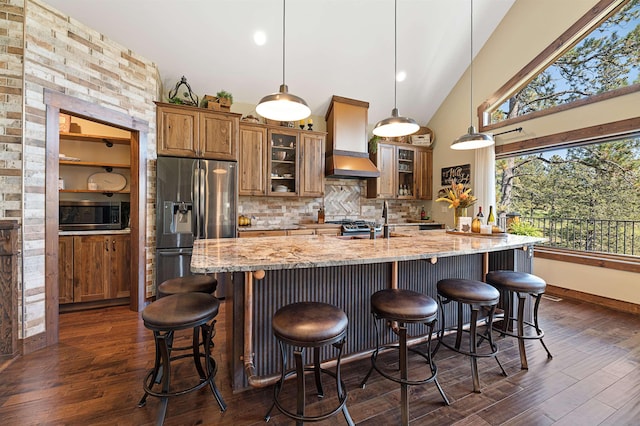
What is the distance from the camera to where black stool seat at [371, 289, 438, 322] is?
4.87 ft

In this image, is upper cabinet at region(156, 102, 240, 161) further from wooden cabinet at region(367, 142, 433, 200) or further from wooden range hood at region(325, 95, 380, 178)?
wooden cabinet at region(367, 142, 433, 200)

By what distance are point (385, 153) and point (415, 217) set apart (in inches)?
65.2

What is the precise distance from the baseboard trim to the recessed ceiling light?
17.7 feet

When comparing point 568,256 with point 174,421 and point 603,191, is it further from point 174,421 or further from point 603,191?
point 174,421

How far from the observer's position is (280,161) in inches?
169

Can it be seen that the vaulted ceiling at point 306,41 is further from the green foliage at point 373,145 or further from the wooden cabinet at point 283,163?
the wooden cabinet at point 283,163

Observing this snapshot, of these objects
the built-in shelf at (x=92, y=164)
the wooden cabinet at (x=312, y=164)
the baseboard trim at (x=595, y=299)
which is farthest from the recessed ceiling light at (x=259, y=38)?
the baseboard trim at (x=595, y=299)

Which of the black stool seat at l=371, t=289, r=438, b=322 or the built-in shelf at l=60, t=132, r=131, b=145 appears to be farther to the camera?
the built-in shelf at l=60, t=132, r=131, b=145

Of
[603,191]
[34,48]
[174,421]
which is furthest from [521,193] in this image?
[34,48]

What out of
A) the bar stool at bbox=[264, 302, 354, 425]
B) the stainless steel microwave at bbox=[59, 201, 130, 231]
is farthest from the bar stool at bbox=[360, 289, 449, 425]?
the stainless steel microwave at bbox=[59, 201, 130, 231]

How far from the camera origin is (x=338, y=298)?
195cm

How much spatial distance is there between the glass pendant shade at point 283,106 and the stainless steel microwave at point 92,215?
9.06 feet

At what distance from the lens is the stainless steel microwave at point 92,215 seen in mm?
3318

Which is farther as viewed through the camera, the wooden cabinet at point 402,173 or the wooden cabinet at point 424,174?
the wooden cabinet at point 424,174
